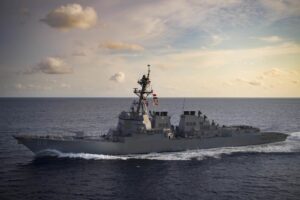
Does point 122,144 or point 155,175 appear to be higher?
point 122,144

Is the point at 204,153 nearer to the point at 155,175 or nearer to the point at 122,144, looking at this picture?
the point at 122,144

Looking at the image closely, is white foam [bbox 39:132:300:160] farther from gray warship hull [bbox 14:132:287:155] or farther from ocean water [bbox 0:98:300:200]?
gray warship hull [bbox 14:132:287:155]

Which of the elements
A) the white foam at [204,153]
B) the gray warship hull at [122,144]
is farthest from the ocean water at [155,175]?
the gray warship hull at [122,144]

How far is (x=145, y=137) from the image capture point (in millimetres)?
35188

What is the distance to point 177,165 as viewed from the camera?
31.9 meters

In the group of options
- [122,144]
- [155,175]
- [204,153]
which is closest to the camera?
[155,175]

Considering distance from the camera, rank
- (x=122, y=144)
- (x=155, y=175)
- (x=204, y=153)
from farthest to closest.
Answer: (x=204, y=153) → (x=122, y=144) → (x=155, y=175)

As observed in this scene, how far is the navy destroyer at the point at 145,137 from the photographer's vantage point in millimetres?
33781

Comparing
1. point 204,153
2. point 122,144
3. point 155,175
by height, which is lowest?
point 155,175

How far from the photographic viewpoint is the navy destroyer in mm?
33781

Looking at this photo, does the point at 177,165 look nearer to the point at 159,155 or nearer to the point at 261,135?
the point at 159,155

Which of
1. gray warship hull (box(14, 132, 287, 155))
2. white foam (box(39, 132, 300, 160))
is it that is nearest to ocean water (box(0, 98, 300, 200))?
white foam (box(39, 132, 300, 160))

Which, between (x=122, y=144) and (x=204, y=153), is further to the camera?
(x=204, y=153)

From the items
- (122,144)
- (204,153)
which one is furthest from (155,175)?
(204,153)
